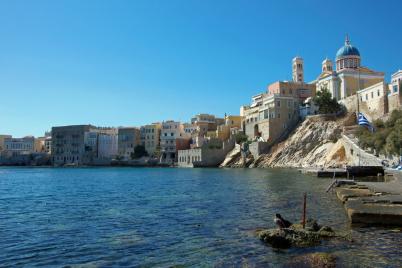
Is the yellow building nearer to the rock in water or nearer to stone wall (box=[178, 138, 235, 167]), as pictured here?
stone wall (box=[178, 138, 235, 167])

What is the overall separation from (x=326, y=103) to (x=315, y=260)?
230 ft

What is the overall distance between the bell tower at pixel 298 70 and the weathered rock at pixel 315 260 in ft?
305

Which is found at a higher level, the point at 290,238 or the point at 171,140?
the point at 171,140

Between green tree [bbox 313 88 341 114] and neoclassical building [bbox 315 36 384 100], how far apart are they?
296 centimetres

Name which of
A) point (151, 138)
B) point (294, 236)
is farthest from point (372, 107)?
point (151, 138)

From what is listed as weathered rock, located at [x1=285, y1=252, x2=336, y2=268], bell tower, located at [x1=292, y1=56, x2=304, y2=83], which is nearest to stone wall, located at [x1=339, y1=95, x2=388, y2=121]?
bell tower, located at [x1=292, y1=56, x2=304, y2=83]

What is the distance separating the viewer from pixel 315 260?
11.1 m

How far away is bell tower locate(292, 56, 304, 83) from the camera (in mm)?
101312

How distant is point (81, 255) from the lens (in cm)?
1256

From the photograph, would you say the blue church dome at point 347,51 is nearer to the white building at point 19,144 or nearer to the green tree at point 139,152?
the green tree at point 139,152

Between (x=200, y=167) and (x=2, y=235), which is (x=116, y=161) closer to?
(x=200, y=167)

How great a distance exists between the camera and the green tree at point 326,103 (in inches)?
3041

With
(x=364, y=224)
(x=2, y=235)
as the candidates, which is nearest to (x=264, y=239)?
(x=364, y=224)

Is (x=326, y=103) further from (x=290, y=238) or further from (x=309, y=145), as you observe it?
(x=290, y=238)
